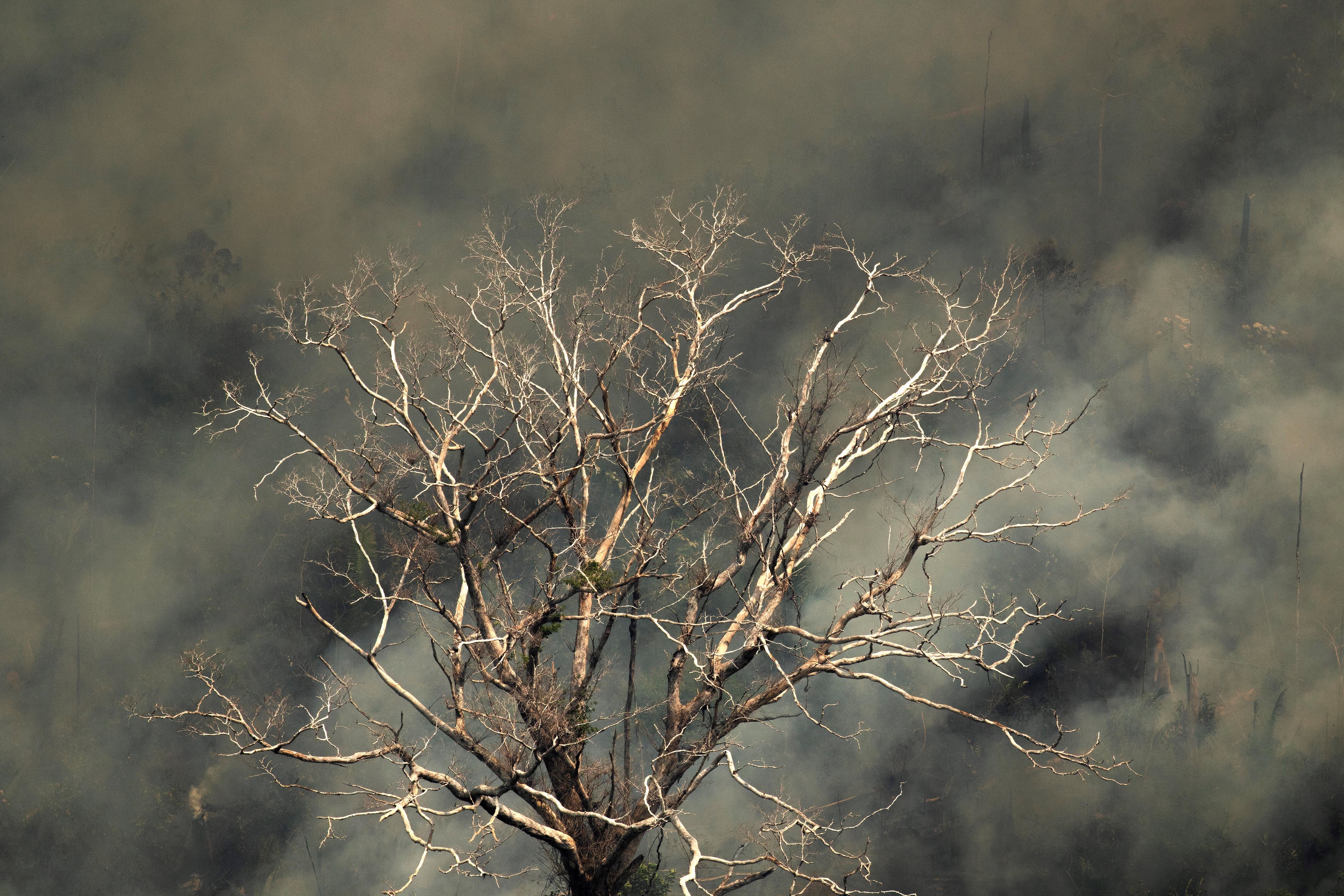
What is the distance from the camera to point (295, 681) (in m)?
16.1

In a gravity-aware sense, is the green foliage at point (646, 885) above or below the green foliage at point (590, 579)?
below

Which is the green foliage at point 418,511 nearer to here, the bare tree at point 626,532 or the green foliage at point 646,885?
the bare tree at point 626,532

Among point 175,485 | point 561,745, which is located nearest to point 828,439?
point 561,745

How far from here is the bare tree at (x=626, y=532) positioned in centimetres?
1009

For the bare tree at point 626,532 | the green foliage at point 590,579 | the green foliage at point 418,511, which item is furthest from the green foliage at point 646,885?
the green foliage at point 418,511

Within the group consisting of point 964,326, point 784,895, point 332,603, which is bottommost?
point 784,895

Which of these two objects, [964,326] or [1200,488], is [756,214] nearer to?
[964,326]

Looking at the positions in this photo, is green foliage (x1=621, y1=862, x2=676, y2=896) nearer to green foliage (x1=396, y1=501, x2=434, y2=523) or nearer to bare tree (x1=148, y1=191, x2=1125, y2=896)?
bare tree (x1=148, y1=191, x2=1125, y2=896)

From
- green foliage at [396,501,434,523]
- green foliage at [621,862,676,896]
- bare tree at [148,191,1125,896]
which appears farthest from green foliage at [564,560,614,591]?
green foliage at [621,862,676,896]

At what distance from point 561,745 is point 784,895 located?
22.0 ft

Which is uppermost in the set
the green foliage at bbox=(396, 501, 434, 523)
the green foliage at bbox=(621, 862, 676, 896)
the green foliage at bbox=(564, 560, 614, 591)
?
the green foliage at bbox=(396, 501, 434, 523)

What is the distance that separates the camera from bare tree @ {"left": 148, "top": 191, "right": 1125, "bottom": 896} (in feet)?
33.1

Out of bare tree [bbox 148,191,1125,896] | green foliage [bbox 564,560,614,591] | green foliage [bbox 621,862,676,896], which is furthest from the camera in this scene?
green foliage [bbox 621,862,676,896]

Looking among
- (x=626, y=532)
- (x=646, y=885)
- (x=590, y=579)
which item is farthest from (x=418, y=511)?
(x=646, y=885)
